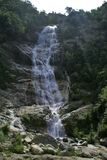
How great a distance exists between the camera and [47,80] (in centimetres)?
4403

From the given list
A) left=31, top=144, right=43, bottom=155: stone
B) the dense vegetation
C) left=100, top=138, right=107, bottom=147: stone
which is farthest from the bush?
left=31, top=144, right=43, bottom=155: stone

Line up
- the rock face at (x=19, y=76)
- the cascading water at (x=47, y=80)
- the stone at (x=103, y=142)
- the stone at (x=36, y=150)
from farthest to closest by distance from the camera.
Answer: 1. the rock face at (x=19, y=76)
2. the cascading water at (x=47, y=80)
3. the stone at (x=103, y=142)
4. the stone at (x=36, y=150)

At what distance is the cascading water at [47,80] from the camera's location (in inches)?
1367

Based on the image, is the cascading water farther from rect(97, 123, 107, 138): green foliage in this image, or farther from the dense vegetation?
rect(97, 123, 107, 138): green foliage

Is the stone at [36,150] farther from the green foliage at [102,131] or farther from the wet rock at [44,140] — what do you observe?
the green foliage at [102,131]

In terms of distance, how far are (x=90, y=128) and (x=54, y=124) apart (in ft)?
11.2

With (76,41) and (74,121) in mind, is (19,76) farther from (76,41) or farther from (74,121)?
(74,121)

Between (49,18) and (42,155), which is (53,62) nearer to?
(49,18)

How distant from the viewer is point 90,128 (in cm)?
3428

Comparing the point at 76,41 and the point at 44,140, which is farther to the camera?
the point at 76,41

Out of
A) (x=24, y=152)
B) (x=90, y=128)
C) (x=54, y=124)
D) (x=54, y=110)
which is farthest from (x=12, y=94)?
(x=24, y=152)

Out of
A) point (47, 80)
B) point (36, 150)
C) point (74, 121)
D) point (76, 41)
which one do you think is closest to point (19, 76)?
point (47, 80)

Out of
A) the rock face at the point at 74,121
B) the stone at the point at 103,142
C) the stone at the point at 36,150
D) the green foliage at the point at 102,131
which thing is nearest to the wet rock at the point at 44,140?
the stone at the point at 36,150

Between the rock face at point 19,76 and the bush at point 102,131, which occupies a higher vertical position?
the rock face at point 19,76
